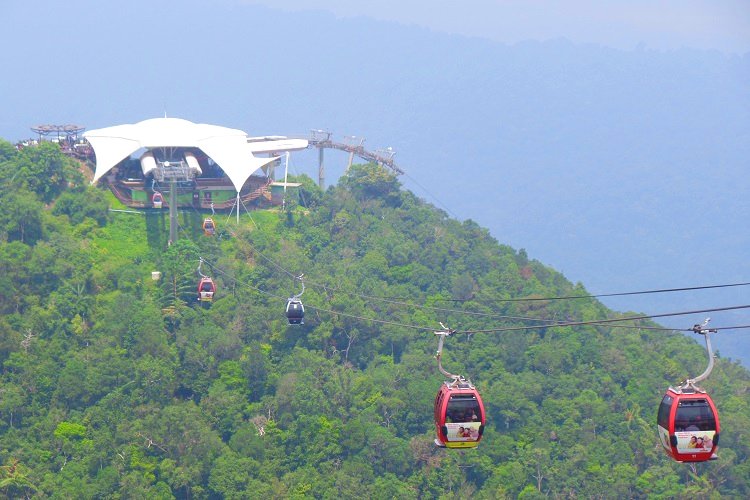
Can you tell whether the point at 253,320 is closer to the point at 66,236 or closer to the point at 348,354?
the point at 348,354

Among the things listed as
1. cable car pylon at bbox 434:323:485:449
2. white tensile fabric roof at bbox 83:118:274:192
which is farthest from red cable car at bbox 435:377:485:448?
white tensile fabric roof at bbox 83:118:274:192

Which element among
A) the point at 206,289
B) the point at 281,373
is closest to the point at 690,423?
the point at 206,289

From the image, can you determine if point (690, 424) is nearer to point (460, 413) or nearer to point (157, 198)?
point (460, 413)

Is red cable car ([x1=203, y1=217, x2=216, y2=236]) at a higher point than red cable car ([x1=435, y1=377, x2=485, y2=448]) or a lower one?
higher

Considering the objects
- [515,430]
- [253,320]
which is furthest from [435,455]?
[253,320]

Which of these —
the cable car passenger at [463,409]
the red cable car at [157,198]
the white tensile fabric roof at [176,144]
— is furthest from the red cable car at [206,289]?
the cable car passenger at [463,409]

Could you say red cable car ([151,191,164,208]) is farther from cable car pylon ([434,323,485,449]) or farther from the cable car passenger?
the cable car passenger
